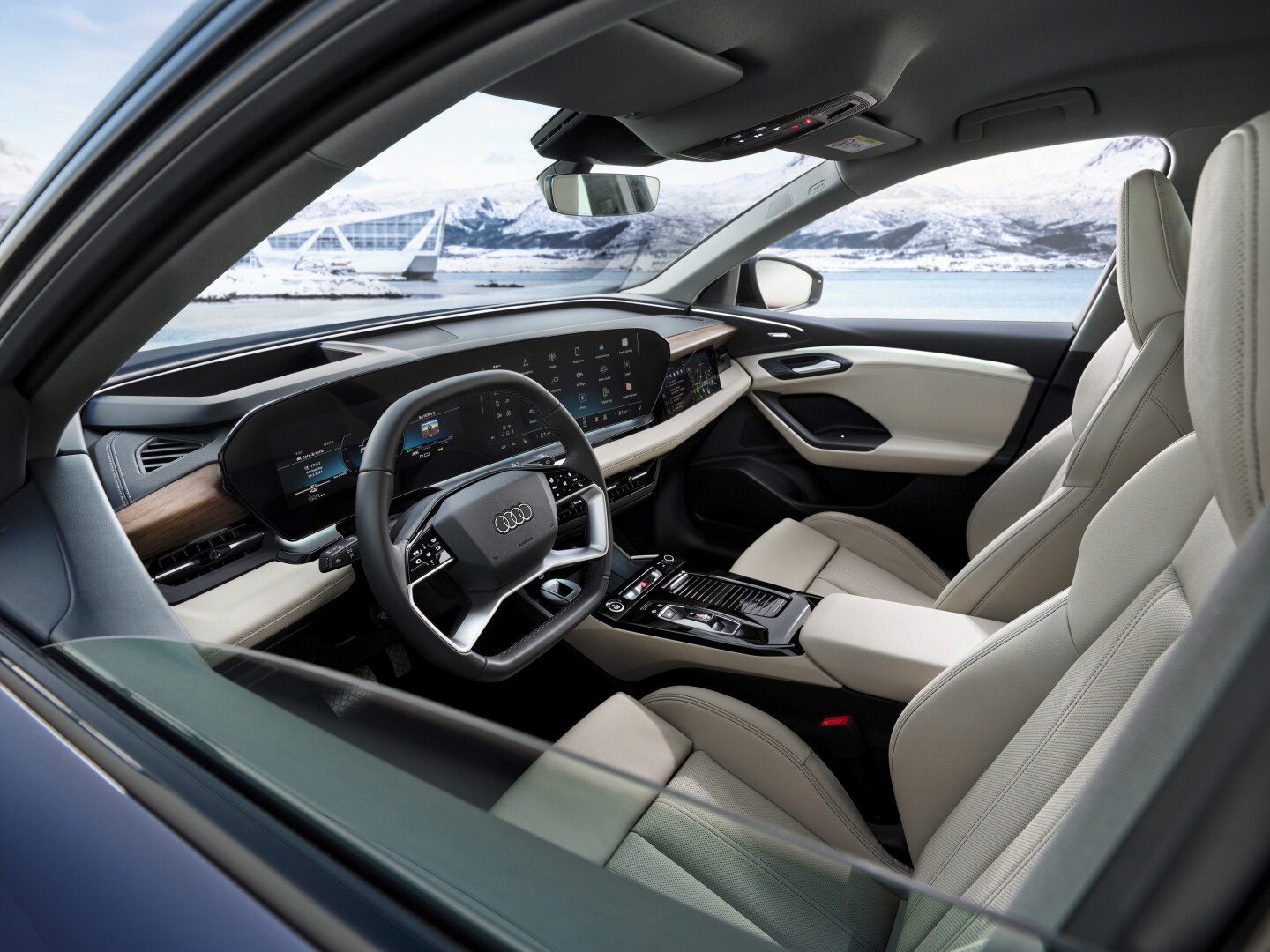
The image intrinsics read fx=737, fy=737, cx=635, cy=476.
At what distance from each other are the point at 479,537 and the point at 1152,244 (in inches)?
56.7

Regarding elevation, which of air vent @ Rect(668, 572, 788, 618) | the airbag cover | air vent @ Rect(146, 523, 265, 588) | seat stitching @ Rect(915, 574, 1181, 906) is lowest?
air vent @ Rect(668, 572, 788, 618)

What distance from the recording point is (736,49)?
5.17 feet

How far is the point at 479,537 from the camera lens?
1.46 meters

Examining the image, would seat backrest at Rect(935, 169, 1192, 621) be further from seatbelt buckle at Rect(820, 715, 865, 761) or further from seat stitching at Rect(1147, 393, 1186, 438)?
seatbelt buckle at Rect(820, 715, 865, 761)

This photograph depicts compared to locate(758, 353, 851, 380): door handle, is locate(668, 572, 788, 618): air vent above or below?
below

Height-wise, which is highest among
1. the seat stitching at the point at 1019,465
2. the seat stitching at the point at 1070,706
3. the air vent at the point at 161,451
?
the air vent at the point at 161,451

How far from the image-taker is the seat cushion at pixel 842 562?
2119mm

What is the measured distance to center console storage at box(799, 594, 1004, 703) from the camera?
131 centimetres

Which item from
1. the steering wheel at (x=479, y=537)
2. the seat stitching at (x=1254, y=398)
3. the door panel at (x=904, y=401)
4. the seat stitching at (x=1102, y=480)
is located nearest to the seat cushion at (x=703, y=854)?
the seat stitching at (x=1254, y=398)

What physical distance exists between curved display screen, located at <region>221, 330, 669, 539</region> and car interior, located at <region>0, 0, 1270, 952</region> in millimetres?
11

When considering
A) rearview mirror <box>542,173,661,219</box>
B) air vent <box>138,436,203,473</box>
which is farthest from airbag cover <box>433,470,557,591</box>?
rearview mirror <box>542,173,661,219</box>

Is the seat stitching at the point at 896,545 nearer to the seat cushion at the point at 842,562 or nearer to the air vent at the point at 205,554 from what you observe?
the seat cushion at the point at 842,562

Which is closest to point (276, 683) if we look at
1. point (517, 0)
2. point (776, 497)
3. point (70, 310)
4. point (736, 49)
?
point (70, 310)

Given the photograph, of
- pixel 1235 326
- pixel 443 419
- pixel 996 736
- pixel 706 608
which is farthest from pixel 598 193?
pixel 1235 326
